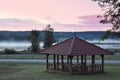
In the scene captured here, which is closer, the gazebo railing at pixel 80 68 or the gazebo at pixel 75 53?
the gazebo at pixel 75 53

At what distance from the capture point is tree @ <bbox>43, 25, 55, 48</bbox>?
10919 cm

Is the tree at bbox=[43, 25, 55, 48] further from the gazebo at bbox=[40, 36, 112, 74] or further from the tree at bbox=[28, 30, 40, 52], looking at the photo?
the gazebo at bbox=[40, 36, 112, 74]

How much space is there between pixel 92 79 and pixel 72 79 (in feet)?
5.76

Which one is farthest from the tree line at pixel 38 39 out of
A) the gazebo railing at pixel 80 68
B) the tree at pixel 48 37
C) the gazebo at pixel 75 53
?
the gazebo railing at pixel 80 68

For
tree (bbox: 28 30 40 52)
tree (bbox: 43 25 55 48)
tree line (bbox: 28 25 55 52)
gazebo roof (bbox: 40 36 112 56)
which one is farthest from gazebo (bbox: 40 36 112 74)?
tree (bbox: 43 25 55 48)

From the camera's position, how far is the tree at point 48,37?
4299 inches

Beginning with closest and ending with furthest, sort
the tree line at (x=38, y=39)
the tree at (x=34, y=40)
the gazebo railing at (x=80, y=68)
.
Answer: the gazebo railing at (x=80, y=68) → the tree at (x=34, y=40) → the tree line at (x=38, y=39)

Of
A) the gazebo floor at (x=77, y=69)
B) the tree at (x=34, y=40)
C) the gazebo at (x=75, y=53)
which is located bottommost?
the gazebo floor at (x=77, y=69)

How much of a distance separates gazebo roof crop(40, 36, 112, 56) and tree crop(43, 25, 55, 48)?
58.0 meters

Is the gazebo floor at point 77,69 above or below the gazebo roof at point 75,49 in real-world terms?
below

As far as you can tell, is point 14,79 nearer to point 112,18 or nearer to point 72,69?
point 72,69

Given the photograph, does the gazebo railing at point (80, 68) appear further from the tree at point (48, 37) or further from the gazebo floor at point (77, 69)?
the tree at point (48, 37)

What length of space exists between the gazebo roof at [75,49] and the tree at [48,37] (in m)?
58.0

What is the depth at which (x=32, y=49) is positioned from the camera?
103 meters
